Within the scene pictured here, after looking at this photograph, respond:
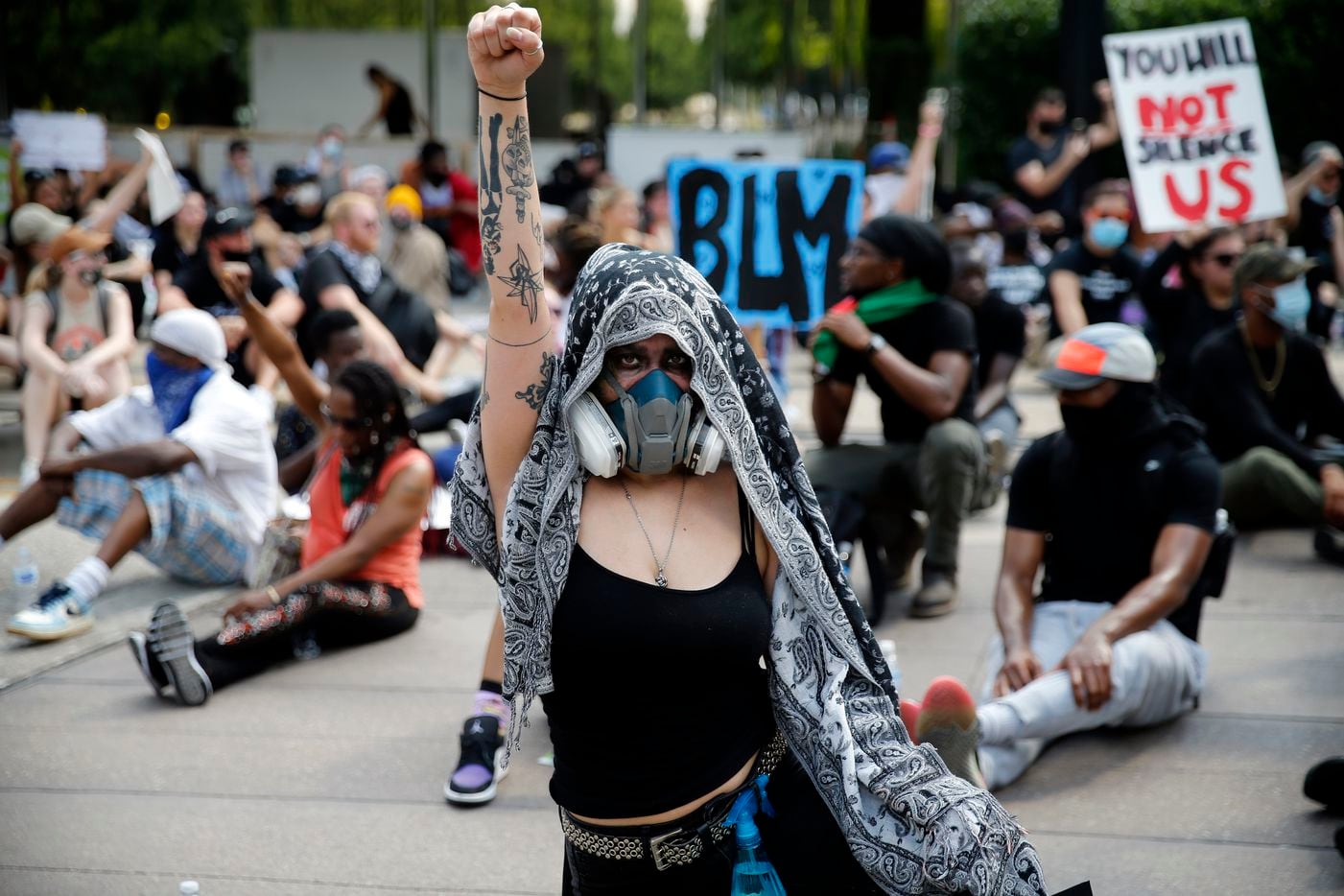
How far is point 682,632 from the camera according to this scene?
264cm

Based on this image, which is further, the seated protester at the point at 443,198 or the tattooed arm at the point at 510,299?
the seated protester at the point at 443,198

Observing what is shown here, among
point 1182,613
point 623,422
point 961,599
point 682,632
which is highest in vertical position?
point 623,422

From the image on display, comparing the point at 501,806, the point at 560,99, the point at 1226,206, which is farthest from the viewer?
the point at 560,99

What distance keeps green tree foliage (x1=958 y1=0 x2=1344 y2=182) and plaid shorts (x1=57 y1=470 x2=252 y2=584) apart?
1606 centimetres

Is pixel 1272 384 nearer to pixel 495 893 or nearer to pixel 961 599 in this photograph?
pixel 961 599

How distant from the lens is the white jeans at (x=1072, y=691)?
Result: 178 inches

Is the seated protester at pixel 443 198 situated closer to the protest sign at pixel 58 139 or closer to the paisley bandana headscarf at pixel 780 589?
the protest sign at pixel 58 139

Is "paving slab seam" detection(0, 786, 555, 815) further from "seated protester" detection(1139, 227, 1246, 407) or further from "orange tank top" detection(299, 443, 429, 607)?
"seated protester" detection(1139, 227, 1246, 407)

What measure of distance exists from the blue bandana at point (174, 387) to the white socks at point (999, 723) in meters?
3.92

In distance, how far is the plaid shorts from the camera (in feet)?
21.2

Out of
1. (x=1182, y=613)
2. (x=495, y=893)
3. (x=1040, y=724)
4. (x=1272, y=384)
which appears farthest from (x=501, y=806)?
(x=1272, y=384)

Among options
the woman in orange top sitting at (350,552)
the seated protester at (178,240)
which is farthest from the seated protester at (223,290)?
the woman in orange top sitting at (350,552)

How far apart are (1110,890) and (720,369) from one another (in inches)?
79.6

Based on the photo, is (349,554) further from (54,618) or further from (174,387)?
(174,387)
